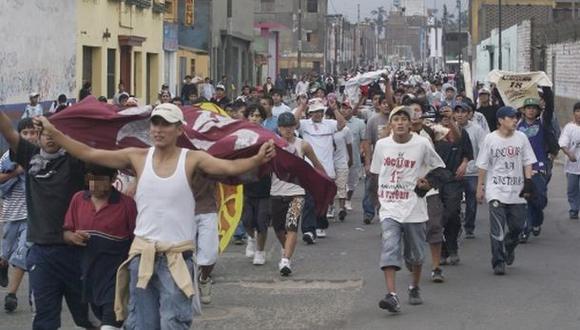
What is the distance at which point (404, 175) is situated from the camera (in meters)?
10.4

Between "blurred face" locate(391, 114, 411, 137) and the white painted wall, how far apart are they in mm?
15439

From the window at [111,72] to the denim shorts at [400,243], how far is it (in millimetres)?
24096

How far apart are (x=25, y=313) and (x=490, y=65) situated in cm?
4732

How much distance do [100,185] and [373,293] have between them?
14.1 feet

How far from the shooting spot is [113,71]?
112 ft

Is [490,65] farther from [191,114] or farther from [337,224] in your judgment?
[191,114]

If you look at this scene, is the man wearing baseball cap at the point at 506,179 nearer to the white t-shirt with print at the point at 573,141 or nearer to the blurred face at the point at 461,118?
the blurred face at the point at 461,118

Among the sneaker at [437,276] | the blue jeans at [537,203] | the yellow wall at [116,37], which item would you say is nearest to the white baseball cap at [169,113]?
the sneaker at [437,276]

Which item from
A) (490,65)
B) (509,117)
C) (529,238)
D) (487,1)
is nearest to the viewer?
(509,117)

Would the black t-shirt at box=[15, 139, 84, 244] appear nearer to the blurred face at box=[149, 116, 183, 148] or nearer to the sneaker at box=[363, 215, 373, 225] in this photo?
the blurred face at box=[149, 116, 183, 148]

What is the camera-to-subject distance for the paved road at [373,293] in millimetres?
9906

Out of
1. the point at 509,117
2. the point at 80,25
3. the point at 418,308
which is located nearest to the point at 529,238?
the point at 509,117

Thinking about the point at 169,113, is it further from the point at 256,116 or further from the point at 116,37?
the point at 116,37

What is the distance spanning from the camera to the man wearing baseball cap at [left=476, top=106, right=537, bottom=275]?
12.3m
